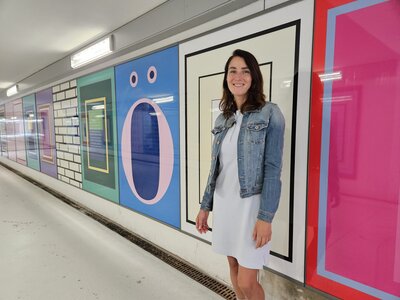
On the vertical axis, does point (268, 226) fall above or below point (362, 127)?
below

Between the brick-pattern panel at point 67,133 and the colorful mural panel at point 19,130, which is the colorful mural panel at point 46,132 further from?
the colorful mural panel at point 19,130

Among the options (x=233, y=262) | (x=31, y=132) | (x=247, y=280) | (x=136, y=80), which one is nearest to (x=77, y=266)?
(x=233, y=262)

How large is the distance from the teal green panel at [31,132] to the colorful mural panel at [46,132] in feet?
1.05

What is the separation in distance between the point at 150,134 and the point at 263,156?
1.83 meters

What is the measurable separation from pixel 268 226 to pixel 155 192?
1.83 metres

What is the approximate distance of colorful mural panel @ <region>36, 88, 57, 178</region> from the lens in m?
5.33

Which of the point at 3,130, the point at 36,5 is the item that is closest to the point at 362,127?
the point at 36,5

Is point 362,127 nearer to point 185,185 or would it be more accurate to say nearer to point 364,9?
point 364,9

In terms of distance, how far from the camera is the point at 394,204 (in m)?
1.33

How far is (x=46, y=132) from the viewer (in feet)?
18.6

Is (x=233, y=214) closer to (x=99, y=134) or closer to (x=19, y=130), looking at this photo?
(x=99, y=134)

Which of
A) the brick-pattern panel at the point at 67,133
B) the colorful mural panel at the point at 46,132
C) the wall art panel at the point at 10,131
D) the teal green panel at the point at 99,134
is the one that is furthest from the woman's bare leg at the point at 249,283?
the wall art panel at the point at 10,131

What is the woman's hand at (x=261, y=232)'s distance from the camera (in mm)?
1286

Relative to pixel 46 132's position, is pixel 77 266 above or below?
below
